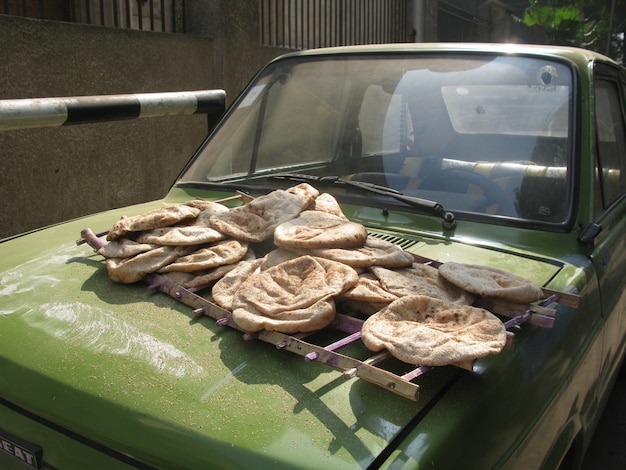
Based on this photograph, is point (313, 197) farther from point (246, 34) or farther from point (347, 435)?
point (246, 34)

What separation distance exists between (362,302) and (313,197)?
76 centimetres

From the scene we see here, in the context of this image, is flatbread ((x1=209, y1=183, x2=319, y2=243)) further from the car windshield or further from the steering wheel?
the steering wheel

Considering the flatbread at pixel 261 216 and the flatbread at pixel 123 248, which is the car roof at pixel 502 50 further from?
the flatbread at pixel 123 248

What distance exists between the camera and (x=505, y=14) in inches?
640

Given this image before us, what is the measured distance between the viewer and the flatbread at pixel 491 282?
168cm

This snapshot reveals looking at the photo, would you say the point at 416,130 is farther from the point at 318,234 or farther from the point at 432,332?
the point at 432,332

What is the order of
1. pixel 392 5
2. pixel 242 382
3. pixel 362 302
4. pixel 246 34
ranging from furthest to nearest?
1. pixel 392 5
2. pixel 246 34
3. pixel 362 302
4. pixel 242 382

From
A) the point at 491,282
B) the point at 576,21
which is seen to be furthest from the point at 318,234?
the point at 576,21

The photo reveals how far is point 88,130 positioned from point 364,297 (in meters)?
4.77

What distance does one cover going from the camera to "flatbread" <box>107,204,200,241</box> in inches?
83.7

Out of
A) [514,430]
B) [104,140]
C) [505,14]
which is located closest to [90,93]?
[104,140]

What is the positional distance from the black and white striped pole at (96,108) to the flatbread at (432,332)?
5.82 feet

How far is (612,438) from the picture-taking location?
11.1ft

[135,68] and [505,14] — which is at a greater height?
[505,14]
